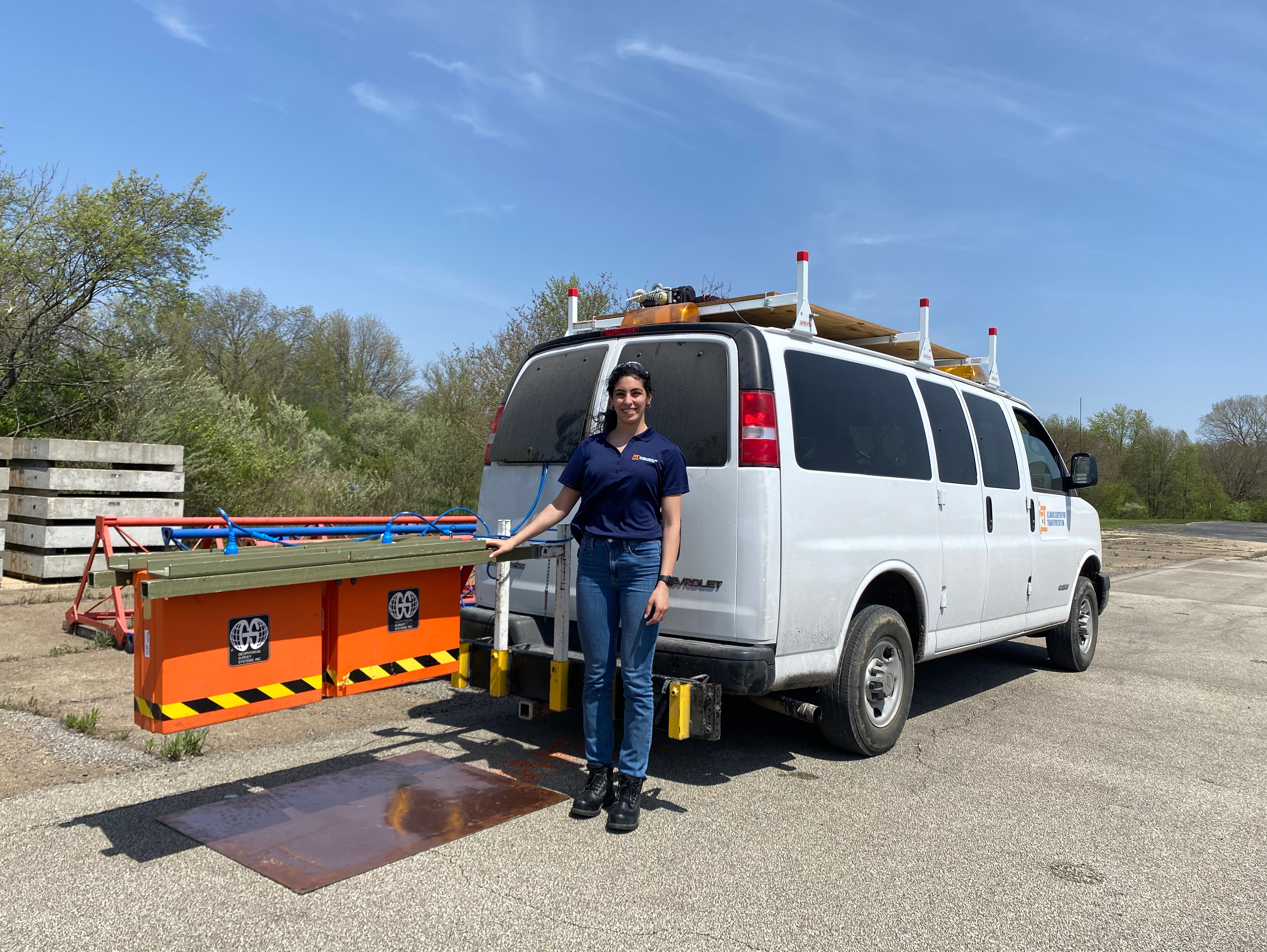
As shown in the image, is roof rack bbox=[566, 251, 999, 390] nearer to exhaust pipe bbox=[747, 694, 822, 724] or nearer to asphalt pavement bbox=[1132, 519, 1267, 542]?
exhaust pipe bbox=[747, 694, 822, 724]

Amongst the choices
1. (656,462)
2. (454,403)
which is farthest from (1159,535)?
(656,462)

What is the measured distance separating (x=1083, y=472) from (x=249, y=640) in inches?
263

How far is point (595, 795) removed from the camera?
4129 millimetres

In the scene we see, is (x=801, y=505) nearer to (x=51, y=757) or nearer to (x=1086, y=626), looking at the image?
(x=51, y=757)

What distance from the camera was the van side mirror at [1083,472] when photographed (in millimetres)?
7578

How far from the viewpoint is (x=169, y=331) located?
22.6 metres

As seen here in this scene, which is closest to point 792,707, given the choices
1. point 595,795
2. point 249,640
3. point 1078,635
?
point 595,795

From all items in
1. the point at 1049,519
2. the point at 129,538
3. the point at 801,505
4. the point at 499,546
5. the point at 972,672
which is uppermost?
the point at 801,505

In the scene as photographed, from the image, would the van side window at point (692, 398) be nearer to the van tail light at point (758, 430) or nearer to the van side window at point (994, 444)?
the van tail light at point (758, 430)

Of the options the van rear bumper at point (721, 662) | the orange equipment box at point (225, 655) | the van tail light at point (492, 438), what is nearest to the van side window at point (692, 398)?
the van rear bumper at point (721, 662)

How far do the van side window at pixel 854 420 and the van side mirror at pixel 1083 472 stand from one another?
108 inches

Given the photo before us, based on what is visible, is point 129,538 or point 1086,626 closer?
point 129,538

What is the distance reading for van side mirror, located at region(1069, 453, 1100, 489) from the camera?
7578 mm

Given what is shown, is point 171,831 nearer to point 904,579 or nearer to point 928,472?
point 904,579
